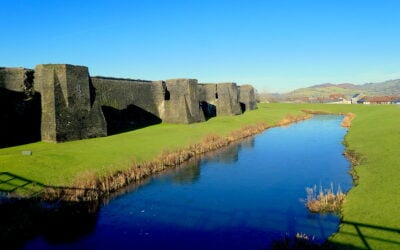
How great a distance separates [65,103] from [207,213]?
16465 mm

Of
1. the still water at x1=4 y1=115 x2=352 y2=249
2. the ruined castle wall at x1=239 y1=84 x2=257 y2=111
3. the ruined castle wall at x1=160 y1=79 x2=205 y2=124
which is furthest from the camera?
the ruined castle wall at x1=239 y1=84 x2=257 y2=111

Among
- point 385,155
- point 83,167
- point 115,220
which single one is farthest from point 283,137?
point 115,220

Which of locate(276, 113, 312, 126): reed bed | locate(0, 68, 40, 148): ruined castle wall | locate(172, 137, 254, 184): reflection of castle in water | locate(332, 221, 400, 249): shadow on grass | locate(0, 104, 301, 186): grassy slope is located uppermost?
locate(0, 68, 40, 148): ruined castle wall

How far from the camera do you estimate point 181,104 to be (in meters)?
43.4

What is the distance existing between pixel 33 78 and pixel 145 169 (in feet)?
44.1

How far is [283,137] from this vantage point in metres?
39.3

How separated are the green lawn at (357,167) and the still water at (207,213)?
1318mm

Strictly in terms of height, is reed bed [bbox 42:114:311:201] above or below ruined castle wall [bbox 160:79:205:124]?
below

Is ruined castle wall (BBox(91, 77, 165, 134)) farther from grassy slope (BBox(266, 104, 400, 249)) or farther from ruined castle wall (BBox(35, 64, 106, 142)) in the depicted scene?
grassy slope (BBox(266, 104, 400, 249))

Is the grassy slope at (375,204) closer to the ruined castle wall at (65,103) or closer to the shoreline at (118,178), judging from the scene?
the shoreline at (118,178)

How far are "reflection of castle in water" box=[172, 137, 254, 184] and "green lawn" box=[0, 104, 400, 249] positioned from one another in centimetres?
224

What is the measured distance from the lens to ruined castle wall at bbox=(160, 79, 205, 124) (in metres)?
43.2

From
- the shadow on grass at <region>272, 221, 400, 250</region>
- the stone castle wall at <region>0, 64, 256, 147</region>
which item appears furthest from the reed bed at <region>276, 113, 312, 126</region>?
the shadow on grass at <region>272, 221, 400, 250</region>

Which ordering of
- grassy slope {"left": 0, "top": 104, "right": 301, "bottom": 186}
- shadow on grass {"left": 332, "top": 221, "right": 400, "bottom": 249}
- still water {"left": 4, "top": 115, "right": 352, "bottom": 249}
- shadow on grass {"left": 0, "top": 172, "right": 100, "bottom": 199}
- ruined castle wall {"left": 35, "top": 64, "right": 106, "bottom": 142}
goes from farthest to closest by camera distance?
ruined castle wall {"left": 35, "top": 64, "right": 106, "bottom": 142} < grassy slope {"left": 0, "top": 104, "right": 301, "bottom": 186} < shadow on grass {"left": 0, "top": 172, "right": 100, "bottom": 199} < still water {"left": 4, "top": 115, "right": 352, "bottom": 249} < shadow on grass {"left": 332, "top": 221, "right": 400, "bottom": 249}
